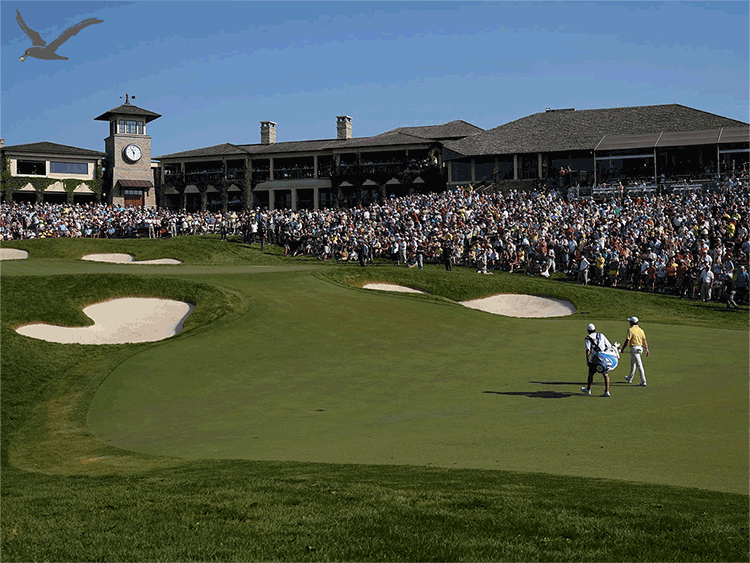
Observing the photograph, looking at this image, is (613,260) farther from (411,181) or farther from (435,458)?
(411,181)

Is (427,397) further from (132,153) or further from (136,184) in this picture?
(132,153)

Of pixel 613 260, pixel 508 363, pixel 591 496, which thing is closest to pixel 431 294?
pixel 613 260

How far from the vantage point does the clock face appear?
280ft

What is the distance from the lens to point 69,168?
85062mm

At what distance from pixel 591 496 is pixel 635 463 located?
6.90ft

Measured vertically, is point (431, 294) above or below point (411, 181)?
below

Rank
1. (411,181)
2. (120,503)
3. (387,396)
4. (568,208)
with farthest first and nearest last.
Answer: (411,181)
(568,208)
(387,396)
(120,503)

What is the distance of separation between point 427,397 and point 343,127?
72.2 metres

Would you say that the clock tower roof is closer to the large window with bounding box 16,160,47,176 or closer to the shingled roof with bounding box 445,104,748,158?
the large window with bounding box 16,160,47,176

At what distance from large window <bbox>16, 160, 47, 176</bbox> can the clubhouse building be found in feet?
0.41

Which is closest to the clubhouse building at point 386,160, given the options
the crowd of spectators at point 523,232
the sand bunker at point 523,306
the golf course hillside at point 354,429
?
the crowd of spectators at point 523,232

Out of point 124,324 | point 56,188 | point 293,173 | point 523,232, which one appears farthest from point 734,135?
point 56,188

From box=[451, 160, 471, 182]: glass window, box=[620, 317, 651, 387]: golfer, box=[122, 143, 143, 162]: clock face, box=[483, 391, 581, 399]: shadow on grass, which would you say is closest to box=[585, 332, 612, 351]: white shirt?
box=[620, 317, 651, 387]: golfer

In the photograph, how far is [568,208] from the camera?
4688 centimetres
